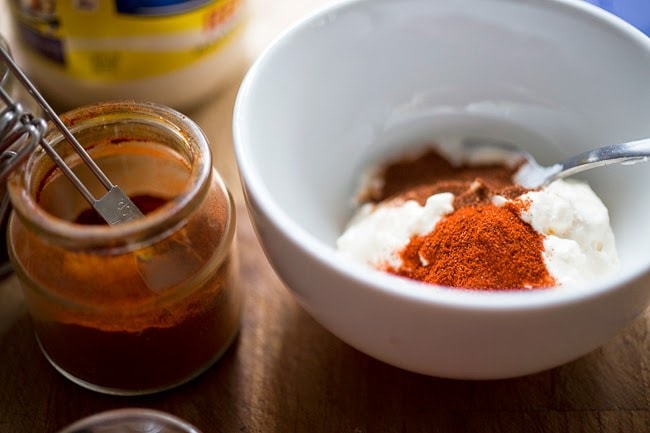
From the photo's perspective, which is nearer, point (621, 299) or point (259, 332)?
point (621, 299)

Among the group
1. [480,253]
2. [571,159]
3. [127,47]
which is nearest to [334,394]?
[480,253]

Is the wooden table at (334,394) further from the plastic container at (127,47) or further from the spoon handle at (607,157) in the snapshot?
the plastic container at (127,47)

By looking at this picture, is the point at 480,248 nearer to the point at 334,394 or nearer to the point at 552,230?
the point at 552,230

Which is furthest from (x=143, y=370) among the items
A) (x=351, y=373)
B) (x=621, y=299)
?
(x=621, y=299)

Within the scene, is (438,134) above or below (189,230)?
below

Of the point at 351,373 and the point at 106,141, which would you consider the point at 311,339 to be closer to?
the point at 351,373

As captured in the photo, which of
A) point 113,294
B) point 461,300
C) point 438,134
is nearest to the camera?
point 461,300
